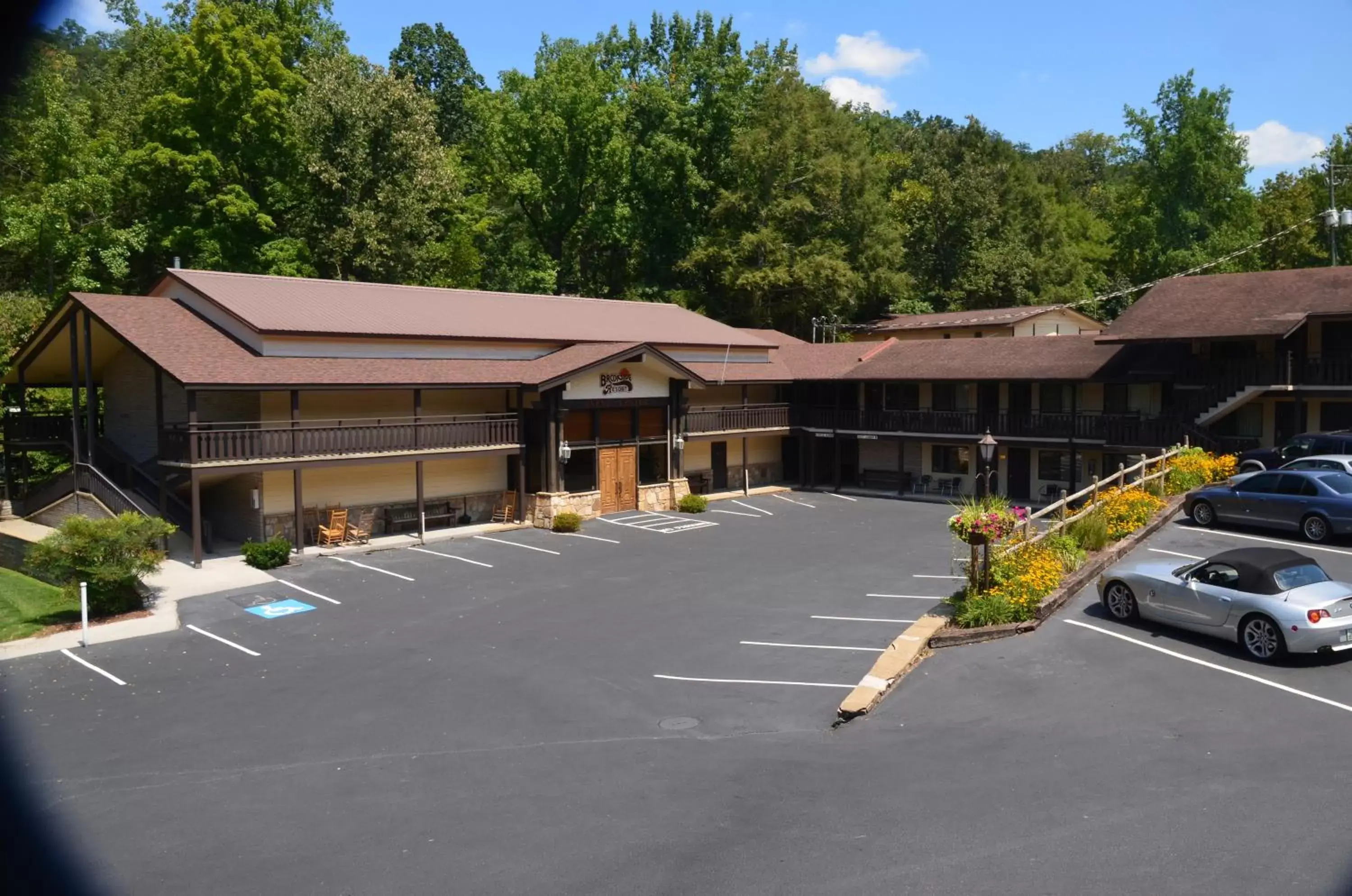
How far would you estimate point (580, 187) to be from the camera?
59.4 meters

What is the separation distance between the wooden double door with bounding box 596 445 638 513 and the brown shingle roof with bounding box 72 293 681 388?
153 inches

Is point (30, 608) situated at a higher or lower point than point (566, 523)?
lower

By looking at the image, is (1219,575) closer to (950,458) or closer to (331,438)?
(331,438)

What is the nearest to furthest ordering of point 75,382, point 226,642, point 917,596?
point 226,642, point 917,596, point 75,382

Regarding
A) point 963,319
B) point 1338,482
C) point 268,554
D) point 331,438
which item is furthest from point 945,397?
point 268,554

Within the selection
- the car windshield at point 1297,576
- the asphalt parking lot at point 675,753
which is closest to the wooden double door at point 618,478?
the asphalt parking lot at point 675,753

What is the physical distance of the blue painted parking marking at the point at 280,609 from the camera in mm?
21203

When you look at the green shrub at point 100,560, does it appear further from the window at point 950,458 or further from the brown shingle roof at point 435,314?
the window at point 950,458

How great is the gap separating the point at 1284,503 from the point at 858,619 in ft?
35.3

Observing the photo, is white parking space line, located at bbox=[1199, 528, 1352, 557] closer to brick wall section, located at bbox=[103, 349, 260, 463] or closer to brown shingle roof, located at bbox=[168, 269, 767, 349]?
brown shingle roof, located at bbox=[168, 269, 767, 349]

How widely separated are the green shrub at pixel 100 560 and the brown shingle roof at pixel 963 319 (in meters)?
41.1

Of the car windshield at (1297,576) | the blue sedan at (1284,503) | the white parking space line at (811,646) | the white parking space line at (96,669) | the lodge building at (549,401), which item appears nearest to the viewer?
the car windshield at (1297,576)

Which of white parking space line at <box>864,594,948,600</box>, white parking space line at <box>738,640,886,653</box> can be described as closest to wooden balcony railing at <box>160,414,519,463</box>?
white parking space line at <box>864,594,948,600</box>

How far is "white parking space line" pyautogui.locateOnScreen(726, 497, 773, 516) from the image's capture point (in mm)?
35781
